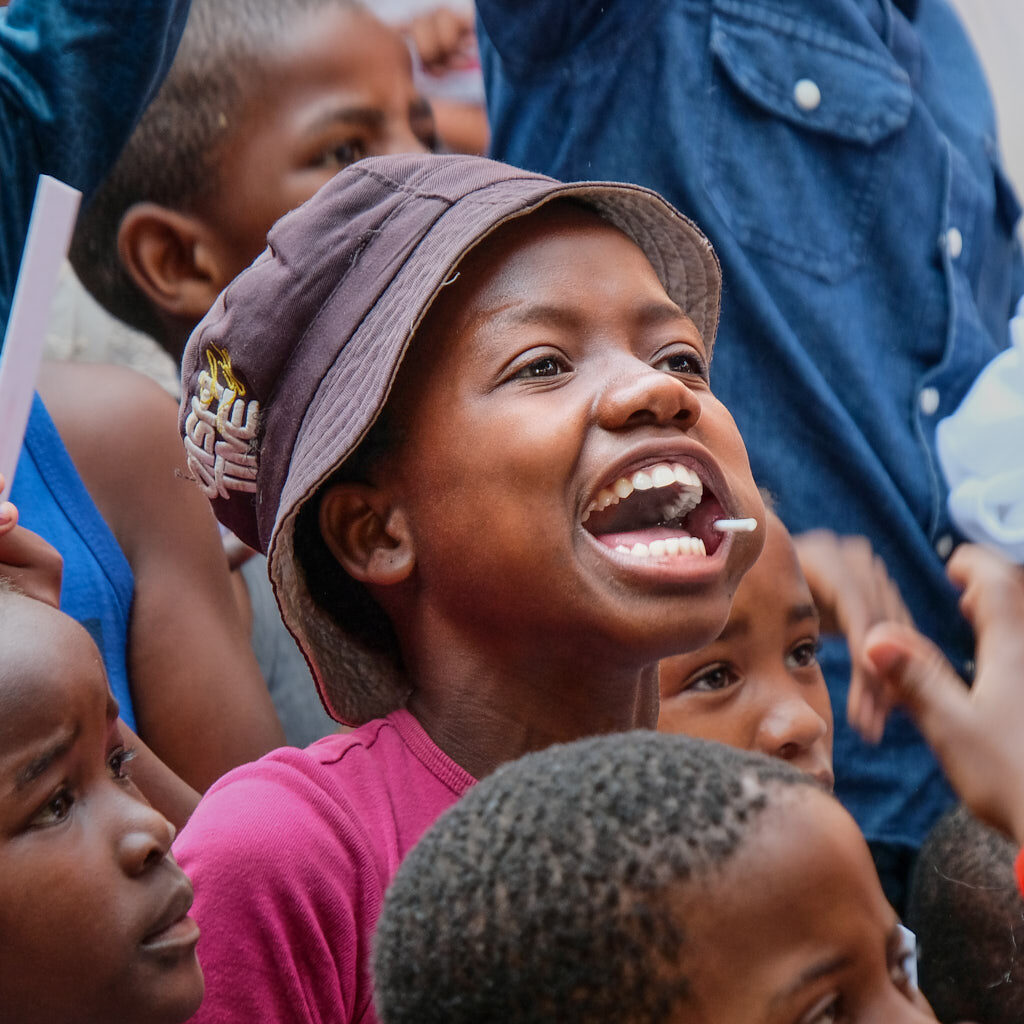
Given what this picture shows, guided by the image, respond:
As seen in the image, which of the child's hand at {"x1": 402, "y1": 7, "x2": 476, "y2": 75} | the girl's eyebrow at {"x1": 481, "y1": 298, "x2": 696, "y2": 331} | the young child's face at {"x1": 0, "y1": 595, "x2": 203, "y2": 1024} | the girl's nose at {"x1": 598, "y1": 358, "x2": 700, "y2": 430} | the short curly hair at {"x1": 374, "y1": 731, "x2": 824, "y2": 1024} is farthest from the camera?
the child's hand at {"x1": 402, "y1": 7, "x2": 476, "y2": 75}

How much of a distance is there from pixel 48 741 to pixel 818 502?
126cm

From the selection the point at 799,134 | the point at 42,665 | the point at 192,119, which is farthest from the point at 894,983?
the point at 192,119

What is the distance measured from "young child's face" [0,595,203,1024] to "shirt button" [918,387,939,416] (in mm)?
1411

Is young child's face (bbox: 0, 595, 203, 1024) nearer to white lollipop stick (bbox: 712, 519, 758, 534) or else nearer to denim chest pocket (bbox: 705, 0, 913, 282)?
white lollipop stick (bbox: 712, 519, 758, 534)

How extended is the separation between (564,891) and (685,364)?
30.6 inches

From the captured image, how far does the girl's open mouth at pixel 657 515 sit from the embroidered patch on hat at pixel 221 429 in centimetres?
44

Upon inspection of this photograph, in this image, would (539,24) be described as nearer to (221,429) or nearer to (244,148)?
(244,148)

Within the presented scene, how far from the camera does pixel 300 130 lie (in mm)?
2617

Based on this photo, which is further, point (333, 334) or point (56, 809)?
point (333, 334)

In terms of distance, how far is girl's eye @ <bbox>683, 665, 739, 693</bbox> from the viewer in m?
2.10

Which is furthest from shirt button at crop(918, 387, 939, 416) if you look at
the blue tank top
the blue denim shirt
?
the blue tank top

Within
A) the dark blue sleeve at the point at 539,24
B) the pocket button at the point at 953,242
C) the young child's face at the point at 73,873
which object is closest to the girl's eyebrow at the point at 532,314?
the young child's face at the point at 73,873

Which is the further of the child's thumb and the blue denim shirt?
the blue denim shirt

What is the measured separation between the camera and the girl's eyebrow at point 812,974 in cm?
121
